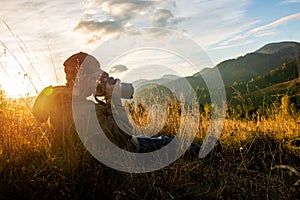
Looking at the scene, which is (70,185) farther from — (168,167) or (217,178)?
(217,178)

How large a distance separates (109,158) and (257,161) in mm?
1964

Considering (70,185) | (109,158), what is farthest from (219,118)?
(70,185)

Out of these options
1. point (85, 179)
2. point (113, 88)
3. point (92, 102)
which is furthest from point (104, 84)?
point (85, 179)

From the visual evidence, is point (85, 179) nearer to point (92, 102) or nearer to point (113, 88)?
point (92, 102)

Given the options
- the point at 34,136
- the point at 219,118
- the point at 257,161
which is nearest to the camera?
the point at 34,136

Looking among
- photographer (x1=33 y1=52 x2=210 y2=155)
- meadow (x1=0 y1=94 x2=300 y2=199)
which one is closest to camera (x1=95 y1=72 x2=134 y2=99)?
photographer (x1=33 y1=52 x2=210 y2=155)

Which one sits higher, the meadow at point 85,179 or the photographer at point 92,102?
the photographer at point 92,102

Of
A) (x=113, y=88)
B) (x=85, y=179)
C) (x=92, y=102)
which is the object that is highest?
(x=113, y=88)

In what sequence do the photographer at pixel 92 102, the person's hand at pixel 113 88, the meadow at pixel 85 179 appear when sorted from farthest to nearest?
the person's hand at pixel 113 88 → the photographer at pixel 92 102 → the meadow at pixel 85 179

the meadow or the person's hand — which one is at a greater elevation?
the person's hand

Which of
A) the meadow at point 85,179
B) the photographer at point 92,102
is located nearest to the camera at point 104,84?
the photographer at point 92,102

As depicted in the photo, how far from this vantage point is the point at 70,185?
2445 millimetres

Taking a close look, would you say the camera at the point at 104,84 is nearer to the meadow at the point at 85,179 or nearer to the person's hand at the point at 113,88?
the person's hand at the point at 113,88

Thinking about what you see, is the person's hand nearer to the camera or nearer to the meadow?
the camera
